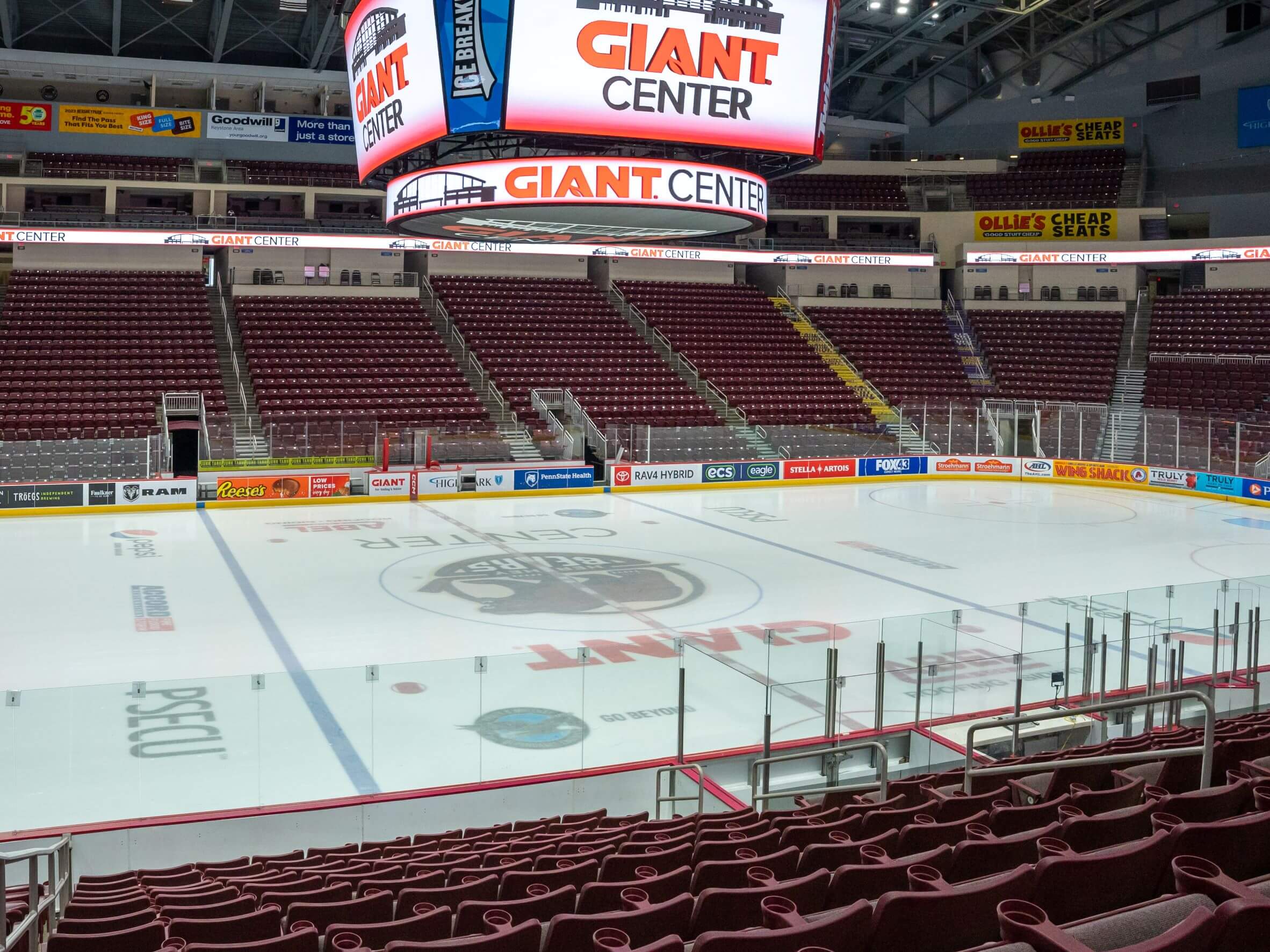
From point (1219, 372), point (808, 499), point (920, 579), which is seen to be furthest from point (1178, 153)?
point (920, 579)

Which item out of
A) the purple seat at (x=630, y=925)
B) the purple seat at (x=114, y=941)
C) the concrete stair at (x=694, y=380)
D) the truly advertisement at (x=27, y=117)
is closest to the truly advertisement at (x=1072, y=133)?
the concrete stair at (x=694, y=380)

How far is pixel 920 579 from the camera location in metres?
17.1

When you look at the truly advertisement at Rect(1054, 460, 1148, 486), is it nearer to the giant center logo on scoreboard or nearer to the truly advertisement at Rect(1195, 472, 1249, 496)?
the truly advertisement at Rect(1195, 472, 1249, 496)

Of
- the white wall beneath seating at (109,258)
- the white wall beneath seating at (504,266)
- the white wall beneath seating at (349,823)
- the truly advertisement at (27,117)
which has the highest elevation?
the truly advertisement at (27,117)

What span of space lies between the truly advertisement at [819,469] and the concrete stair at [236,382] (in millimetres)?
12923

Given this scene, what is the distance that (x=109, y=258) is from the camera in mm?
35219

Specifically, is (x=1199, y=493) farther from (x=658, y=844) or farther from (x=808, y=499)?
(x=658, y=844)

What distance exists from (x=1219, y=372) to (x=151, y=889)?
113 ft

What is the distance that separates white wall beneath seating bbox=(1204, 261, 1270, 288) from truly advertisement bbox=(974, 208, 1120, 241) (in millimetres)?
3461

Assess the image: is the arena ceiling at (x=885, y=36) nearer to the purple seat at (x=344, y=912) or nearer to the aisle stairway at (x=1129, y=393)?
the aisle stairway at (x=1129, y=393)

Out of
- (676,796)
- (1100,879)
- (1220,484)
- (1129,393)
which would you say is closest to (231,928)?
(1100,879)

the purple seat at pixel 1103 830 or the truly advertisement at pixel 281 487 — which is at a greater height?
the purple seat at pixel 1103 830

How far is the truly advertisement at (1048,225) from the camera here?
3950 cm

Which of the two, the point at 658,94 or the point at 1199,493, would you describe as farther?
the point at 1199,493
